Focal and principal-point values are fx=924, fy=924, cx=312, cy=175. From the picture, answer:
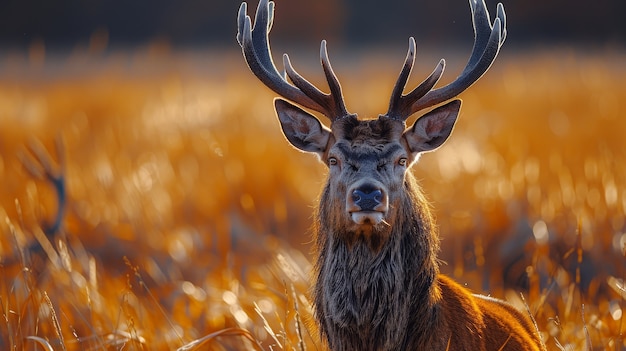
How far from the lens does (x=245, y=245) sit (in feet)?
24.6

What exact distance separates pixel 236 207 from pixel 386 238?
4228 mm

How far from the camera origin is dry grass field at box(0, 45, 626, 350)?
473cm

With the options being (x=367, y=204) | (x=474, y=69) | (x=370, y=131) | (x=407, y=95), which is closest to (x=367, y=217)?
(x=367, y=204)

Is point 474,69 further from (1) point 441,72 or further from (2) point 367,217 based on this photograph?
(2) point 367,217

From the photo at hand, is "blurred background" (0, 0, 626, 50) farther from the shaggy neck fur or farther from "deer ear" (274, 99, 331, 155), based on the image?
the shaggy neck fur

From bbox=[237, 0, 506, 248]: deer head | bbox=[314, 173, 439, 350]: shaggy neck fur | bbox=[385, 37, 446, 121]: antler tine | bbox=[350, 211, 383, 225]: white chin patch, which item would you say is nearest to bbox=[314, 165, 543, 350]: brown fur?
bbox=[314, 173, 439, 350]: shaggy neck fur

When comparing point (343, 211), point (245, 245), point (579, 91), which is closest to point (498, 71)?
point (579, 91)

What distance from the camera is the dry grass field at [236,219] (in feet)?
15.5

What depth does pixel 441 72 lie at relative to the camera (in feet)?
14.3

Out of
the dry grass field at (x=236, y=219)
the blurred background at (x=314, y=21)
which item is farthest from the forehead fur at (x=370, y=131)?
the blurred background at (x=314, y=21)

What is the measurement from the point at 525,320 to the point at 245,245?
10.8 ft

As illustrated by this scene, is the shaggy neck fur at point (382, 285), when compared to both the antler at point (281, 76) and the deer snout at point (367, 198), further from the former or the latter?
the antler at point (281, 76)

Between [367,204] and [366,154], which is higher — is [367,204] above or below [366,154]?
below

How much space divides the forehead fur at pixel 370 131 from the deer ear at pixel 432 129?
137mm
